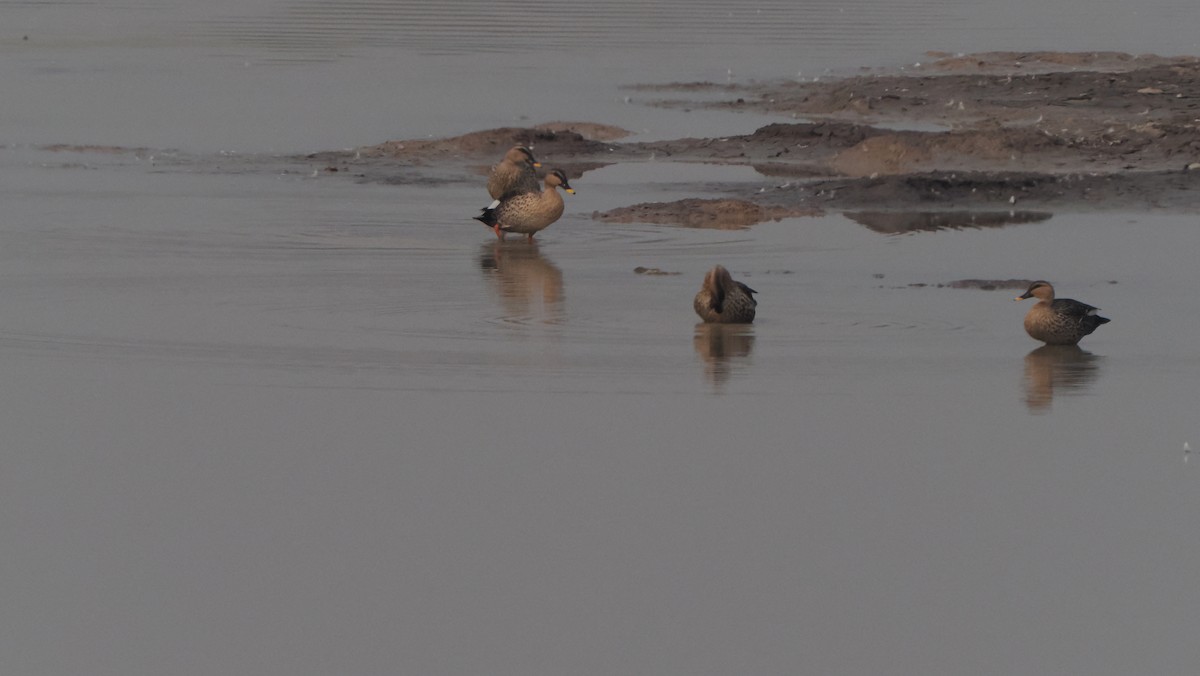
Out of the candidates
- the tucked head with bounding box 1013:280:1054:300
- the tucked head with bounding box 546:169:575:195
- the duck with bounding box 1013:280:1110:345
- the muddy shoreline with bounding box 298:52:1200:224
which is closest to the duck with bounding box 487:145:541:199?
the tucked head with bounding box 546:169:575:195

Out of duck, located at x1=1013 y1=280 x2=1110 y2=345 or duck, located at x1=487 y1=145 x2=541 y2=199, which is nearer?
duck, located at x1=1013 y1=280 x2=1110 y2=345

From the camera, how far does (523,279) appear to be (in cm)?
1603

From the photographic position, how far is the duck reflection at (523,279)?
47.3 feet

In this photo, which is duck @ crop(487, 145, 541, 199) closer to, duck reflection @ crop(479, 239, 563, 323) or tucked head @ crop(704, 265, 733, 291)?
duck reflection @ crop(479, 239, 563, 323)

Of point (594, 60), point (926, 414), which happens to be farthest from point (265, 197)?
point (594, 60)

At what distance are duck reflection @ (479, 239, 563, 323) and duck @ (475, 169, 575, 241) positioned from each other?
0.46 ft

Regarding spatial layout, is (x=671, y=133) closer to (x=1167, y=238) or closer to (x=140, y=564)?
(x=1167, y=238)

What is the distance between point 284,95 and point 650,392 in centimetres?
2093

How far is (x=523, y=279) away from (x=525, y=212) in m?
2.34

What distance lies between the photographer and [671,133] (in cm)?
2738

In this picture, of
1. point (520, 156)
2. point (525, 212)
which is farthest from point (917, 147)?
point (525, 212)

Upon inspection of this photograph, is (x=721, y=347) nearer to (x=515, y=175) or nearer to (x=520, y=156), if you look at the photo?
(x=515, y=175)

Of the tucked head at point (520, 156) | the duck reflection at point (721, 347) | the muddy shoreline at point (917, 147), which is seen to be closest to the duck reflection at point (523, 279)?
the duck reflection at point (721, 347)

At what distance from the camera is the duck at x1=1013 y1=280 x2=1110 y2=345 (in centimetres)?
1300
